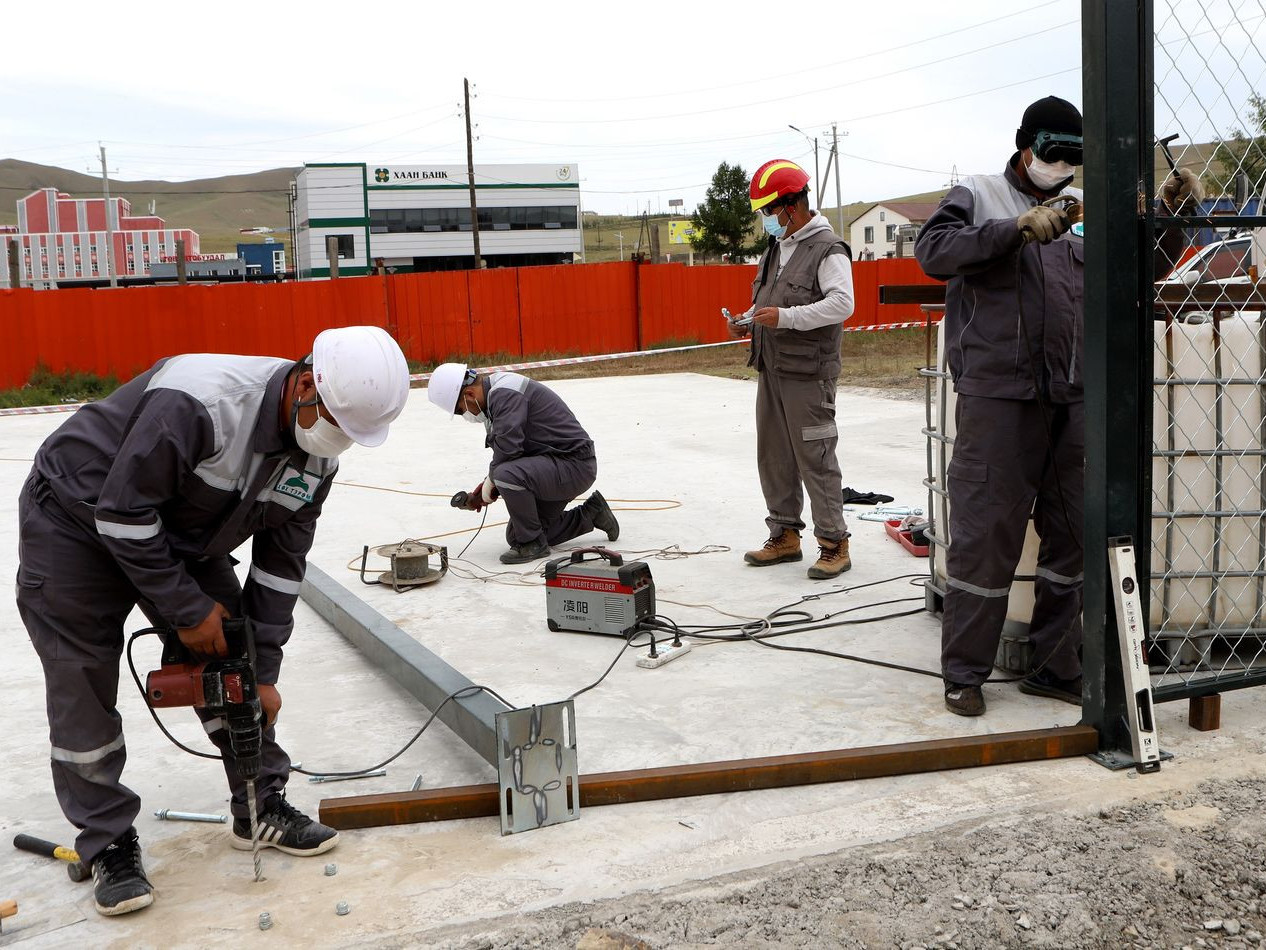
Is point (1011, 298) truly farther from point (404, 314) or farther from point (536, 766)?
point (404, 314)

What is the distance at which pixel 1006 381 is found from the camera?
3.99m

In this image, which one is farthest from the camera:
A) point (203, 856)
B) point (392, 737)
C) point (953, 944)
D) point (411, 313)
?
point (411, 313)

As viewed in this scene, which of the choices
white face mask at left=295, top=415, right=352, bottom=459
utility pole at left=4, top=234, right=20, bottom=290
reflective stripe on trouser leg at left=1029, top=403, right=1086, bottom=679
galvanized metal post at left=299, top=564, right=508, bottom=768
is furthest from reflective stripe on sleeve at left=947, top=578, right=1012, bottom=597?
utility pole at left=4, top=234, right=20, bottom=290

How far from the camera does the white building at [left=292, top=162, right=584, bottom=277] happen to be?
208 feet

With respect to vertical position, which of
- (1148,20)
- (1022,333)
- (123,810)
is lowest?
(123,810)

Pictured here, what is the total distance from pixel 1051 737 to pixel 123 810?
2.80 metres

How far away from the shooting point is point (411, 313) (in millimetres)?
21953

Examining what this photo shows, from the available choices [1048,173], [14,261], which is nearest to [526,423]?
[1048,173]

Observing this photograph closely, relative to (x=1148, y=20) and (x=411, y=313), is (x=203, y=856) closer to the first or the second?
(x=1148, y=20)

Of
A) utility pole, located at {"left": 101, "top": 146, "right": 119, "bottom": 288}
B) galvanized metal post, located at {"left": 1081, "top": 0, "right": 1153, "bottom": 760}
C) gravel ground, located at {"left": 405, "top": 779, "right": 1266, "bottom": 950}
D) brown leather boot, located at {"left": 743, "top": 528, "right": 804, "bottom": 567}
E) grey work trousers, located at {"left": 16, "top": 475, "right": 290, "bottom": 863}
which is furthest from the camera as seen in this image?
utility pole, located at {"left": 101, "top": 146, "right": 119, "bottom": 288}

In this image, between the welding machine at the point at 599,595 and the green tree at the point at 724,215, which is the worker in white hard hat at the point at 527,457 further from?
the green tree at the point at 724,215

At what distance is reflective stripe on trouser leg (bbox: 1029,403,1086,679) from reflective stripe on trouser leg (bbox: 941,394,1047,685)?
9cm

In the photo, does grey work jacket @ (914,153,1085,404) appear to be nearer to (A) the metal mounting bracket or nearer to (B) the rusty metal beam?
(B) the rusty metal beam

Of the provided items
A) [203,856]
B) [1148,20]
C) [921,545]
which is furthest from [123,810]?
[921,545]
